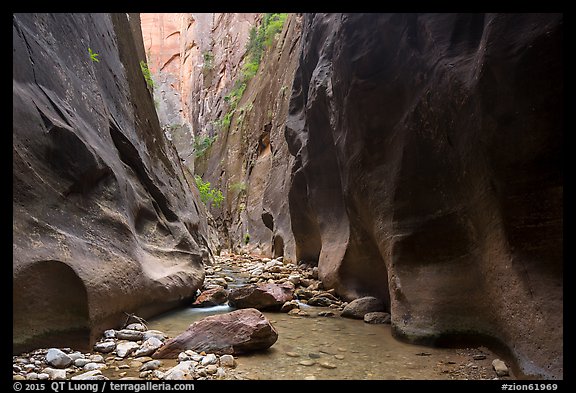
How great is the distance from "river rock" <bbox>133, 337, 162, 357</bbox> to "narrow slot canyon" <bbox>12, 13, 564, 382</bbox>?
0.02 meters

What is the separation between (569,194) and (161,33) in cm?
4895

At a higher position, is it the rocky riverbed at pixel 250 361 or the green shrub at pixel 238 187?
the green shrub at pixel 238 187

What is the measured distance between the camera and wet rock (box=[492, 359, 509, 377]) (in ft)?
8.69

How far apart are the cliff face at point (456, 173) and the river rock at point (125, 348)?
8.49ft

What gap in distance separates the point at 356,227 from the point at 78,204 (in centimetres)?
378

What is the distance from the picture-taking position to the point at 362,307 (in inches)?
184

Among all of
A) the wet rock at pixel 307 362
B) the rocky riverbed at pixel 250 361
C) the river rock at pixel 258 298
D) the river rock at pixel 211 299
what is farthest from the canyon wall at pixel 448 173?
the river rock at pixel 211 299

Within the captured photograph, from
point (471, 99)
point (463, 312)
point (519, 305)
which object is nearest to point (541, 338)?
point (519, 305)

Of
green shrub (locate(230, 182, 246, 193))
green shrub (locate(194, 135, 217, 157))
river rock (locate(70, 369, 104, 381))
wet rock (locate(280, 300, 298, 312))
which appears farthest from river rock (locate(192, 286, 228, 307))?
green shrub (locate(194, 135, 217, 157))

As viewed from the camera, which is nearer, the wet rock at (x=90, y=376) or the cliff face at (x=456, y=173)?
the wet rock at (x=90, y=376)

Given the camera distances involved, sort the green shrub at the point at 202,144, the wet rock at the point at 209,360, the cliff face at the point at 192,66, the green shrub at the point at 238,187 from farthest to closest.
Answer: the cliff face at the point at 192,66
the green shrub at the point at 202,144
the green shrub at the point at 238,187
the wet rock at the point at 209,360

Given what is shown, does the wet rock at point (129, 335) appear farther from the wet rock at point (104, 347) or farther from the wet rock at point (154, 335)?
the wet rock at point (104, 347)

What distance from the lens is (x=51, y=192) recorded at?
328cm

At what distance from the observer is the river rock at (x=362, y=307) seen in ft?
15.2
